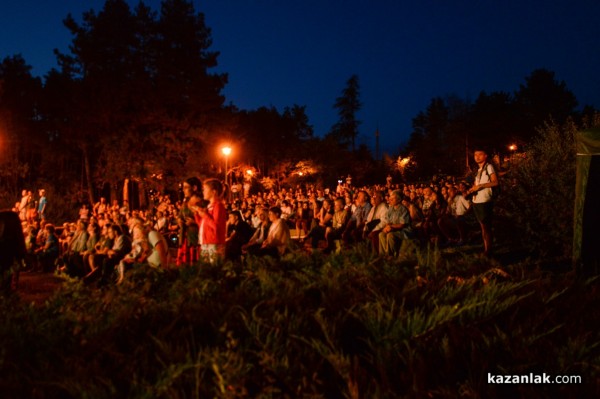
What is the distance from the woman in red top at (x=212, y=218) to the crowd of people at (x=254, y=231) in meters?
0.01

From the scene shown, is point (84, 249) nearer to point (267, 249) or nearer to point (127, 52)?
point (267, 249)

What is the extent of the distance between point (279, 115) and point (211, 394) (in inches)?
2353

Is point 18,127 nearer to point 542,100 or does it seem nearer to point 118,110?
point 118,110

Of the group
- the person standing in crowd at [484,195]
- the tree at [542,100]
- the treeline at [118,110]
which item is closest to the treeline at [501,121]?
the tree at [542,100]

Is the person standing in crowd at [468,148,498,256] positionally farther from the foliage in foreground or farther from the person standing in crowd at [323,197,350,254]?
the person standing in crowd at [323,197,350,254]

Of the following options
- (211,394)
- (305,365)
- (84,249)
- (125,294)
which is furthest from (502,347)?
(84,249)

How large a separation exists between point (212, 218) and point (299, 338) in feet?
11.3

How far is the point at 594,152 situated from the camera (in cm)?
602

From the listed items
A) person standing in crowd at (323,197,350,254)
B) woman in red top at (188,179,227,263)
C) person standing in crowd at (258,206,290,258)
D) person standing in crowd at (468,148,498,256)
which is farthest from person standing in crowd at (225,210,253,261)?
person standing in crowd at (468,148,498,256)

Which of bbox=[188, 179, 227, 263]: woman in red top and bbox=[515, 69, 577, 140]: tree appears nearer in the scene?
bbox=[188, 179, 227, 263]: woman in red top

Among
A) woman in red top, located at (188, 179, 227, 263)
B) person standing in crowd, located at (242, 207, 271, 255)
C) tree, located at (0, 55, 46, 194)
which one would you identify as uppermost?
tree, located at (0, 55, 46, 194)

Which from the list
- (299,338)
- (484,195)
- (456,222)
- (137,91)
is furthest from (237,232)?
(137,91)

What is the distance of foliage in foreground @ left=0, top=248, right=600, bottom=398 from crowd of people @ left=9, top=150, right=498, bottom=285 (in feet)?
4.12

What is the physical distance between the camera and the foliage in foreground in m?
2.51
